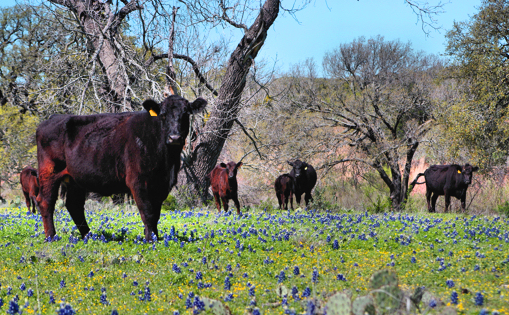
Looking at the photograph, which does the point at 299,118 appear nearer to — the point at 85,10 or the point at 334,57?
the point at 334,57

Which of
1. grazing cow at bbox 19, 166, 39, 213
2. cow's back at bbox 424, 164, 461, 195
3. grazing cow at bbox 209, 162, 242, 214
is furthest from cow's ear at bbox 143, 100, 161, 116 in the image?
cow's back at bbox 424, 164, 461, 195

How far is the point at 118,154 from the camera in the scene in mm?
7312

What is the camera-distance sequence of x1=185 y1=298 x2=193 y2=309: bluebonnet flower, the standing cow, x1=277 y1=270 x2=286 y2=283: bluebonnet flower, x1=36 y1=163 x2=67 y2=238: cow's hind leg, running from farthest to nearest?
the standing cow < x1=36 y1=163 x2=67 y2=238: cow's hind leg < x1=277 y1=270 x2=286 y2=283: bluebonnet flower < x1=185 y1=298 x2=193 y2=309: bluebonnet flower

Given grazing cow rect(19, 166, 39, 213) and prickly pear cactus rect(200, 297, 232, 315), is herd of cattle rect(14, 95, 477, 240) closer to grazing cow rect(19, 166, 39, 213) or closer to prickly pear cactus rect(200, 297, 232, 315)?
prickly pear cactus rect(200, 297, 232, 315)

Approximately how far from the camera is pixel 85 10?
17.2 metres

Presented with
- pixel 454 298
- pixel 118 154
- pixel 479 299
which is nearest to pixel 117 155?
pixel 118 154

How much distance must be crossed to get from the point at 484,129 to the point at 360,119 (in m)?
8.26

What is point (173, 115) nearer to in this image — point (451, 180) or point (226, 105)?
point (226, 105)

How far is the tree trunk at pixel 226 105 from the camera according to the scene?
16031mm

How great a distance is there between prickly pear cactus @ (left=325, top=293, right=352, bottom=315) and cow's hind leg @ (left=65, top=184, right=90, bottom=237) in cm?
638

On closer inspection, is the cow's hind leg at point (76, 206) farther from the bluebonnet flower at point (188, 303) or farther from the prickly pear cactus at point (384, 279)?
the prickly pear cactus at point (384, 279)

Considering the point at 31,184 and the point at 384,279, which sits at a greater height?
the point at 31,184

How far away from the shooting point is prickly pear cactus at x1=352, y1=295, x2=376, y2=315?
9.78 ft

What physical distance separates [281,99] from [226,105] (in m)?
5.24
